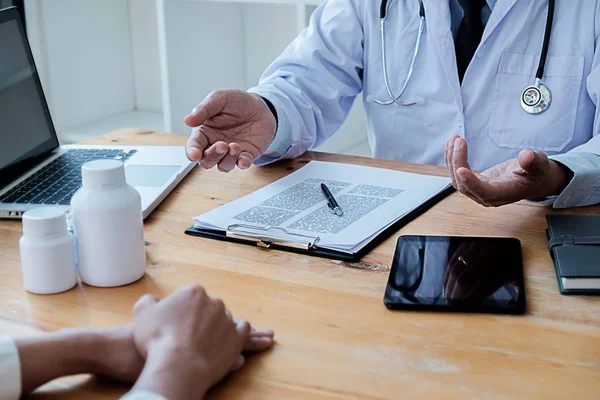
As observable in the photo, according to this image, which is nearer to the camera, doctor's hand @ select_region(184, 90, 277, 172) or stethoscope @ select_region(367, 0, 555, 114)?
doctor's hand @ select_region(184, 90, 277, 172)

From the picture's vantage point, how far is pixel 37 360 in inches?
26.9

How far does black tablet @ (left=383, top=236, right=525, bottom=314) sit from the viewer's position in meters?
0.84

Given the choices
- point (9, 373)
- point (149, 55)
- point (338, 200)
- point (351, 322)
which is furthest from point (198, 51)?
point (9, 373)

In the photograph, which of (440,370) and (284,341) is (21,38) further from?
(440,370)

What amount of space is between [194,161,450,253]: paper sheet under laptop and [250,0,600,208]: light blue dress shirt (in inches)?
6.3

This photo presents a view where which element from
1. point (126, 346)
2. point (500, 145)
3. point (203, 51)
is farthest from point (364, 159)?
point (203, 51)

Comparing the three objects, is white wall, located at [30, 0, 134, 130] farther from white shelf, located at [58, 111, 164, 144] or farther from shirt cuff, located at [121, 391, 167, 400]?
shirt cuff, located at [121, 391, 167, 400]

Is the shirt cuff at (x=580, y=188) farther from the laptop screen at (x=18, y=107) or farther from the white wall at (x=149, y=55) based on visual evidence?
the white wall at (x=149, y=55)

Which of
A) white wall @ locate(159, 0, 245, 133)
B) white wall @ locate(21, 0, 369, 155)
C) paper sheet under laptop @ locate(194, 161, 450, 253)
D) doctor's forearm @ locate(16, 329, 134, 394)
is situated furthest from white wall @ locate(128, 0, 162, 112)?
doctor's forearm @ locate(16, 329, 134, 394)

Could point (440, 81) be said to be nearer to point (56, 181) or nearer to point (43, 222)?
point (56, 181)

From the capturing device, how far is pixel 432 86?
1.56 metres

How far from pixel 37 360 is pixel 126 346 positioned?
8cm

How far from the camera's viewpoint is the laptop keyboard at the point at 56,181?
1148mm

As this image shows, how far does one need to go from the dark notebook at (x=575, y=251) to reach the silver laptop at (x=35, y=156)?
59 cm
